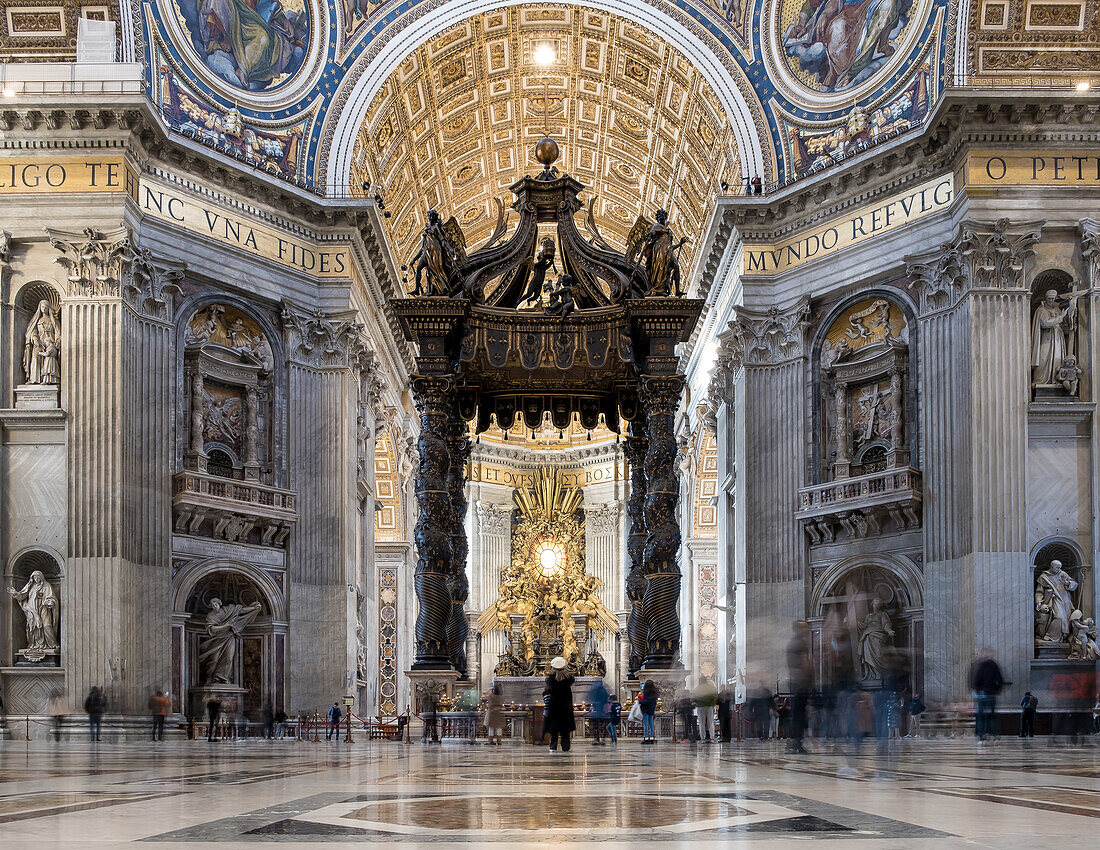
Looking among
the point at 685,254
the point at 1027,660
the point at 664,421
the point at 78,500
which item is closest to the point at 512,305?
the point at 664,421

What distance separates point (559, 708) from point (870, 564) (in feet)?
28.2

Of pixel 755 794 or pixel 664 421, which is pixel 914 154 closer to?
pixel 664 421

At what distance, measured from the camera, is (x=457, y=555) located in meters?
16.4

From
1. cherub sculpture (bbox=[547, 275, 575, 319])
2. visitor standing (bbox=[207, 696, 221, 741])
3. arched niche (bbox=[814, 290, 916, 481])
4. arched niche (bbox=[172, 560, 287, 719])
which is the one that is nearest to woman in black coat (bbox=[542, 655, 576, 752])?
cherub sculpture (bbox=[547, 275, 575, 319])

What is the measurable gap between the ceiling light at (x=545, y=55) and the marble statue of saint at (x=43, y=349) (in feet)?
38.1

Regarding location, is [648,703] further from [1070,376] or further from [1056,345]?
[1056,345]

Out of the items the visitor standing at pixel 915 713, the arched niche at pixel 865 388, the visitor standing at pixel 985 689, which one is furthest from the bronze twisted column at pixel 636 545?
the arched niche at pixel 865 388

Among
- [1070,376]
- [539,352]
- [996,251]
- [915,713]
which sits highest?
[996,251]

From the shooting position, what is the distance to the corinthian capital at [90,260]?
18547mm

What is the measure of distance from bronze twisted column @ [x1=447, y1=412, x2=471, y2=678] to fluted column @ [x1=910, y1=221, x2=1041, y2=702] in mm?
6770

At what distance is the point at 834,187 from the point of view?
21.6 m

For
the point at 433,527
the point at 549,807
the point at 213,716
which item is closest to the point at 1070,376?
the point at 433,527

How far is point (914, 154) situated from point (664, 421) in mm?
7393

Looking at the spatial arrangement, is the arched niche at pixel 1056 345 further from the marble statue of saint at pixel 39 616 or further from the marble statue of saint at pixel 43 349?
the marble statue of saint at pixel 39 616
